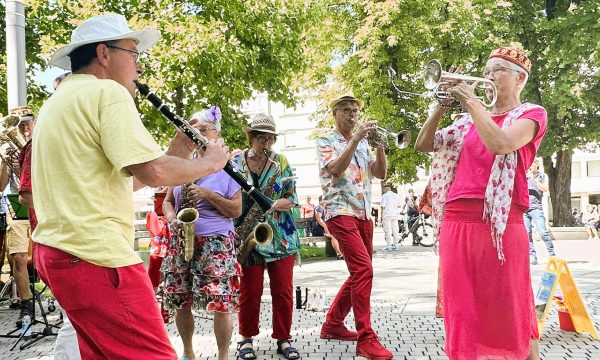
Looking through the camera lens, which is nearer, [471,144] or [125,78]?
[125,78]

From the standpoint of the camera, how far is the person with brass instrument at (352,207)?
209 inches

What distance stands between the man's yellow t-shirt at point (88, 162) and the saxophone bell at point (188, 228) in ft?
6.79

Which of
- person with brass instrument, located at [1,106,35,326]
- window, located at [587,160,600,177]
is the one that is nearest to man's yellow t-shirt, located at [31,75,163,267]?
person with brass instrument, located at [1,106,35,326]

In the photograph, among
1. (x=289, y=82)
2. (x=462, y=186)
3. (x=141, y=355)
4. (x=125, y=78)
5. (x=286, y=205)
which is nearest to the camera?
(x=141, y=355)

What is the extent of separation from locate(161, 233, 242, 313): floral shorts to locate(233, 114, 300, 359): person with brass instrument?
65 centimetres

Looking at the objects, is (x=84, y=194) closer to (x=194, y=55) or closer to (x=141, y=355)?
(x=141, y=355)

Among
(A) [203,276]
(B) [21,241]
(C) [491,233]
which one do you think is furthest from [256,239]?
(B) [21,241]

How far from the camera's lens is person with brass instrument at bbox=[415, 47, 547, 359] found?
3.44 meters

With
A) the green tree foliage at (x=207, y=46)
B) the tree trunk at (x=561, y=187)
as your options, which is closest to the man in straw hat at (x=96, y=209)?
the green tree foliage at (x=207, y=46)

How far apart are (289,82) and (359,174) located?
12.5m

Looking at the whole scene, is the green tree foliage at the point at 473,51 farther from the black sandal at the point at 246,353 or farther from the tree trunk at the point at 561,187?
the black sandal at the point at 246,353

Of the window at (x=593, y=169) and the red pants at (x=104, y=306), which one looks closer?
the red pants at (x=104, y=306)

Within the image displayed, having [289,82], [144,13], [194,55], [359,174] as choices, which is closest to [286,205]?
[359,174]

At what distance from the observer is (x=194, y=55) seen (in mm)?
13859
